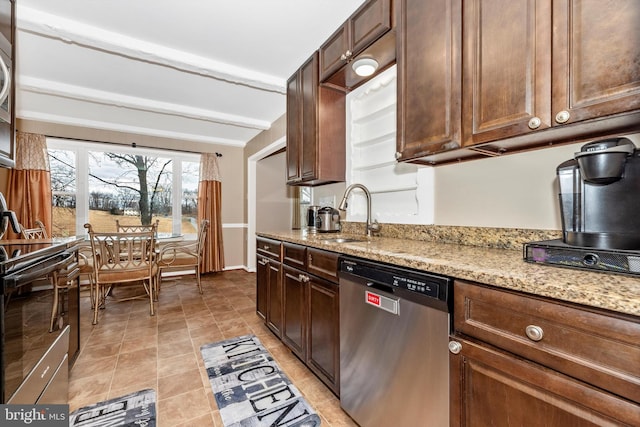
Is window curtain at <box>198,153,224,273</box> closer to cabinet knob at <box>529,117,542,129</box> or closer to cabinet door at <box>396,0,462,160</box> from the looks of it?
cabinet door at <box>396,0,462,160</box>

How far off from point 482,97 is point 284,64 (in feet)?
7.06

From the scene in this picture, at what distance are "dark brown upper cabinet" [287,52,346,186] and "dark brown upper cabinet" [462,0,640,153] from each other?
1.31m

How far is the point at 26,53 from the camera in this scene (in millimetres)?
2398

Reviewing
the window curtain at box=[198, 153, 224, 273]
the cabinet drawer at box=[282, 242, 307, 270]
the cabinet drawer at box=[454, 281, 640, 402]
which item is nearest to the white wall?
the cabinet drawer at box=[454, 281, 640, 402]

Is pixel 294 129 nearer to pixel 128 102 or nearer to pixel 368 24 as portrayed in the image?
pixel 368 24

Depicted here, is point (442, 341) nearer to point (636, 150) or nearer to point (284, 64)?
point (636, 150)

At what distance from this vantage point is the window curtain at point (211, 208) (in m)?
4.78

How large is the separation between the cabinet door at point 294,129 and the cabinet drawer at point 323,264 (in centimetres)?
107

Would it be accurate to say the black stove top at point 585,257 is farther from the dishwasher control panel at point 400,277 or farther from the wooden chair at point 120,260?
the wooden chair at point 120,260

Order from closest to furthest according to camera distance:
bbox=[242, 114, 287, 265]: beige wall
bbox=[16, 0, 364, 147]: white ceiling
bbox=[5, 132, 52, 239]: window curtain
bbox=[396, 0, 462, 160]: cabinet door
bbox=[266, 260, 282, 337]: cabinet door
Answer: bbox=[396, 0, 462, 160]: cabinet door
bbox=[16, 0, 364, 147]: white ceiling
bbox=[266, 260, 282, 337]: cabinet door
bbox=[5, 132, 52, 239]: window curtain
bbox=[242, 114, 287, 265]: beige wall

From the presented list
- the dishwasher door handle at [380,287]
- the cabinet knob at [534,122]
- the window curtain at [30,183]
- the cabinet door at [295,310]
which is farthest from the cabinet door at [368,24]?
the window curtain at [30,183]

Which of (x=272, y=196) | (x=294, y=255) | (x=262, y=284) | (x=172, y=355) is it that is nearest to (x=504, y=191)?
(x=294, y=255)

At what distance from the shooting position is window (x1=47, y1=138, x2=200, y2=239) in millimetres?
4078

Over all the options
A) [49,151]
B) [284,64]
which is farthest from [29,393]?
[49,151]
